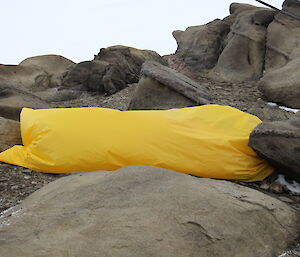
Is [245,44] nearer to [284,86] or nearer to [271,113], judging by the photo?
[284,86]

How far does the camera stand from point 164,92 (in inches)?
211

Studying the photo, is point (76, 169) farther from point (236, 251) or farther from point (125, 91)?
point (125, 91)

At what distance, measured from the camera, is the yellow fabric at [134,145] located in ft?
11.3

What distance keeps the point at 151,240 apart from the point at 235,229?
475 millimetres

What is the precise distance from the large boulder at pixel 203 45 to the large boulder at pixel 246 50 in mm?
444

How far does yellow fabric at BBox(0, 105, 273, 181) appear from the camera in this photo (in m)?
3.44

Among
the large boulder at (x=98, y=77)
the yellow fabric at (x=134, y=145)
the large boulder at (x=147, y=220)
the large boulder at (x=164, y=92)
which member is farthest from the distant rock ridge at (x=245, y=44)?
the large boulder at (x=147, y=220)

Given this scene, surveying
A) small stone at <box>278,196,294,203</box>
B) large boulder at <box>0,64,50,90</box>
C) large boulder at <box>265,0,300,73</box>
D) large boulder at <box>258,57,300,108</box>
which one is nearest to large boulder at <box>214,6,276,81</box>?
large boulder at <box>265,0,300,73</box>

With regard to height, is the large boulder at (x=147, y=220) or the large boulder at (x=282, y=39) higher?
the large boulder at (x=282, y=39)

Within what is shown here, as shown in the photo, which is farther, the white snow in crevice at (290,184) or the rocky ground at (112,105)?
the white snow in crevice at (290,184)

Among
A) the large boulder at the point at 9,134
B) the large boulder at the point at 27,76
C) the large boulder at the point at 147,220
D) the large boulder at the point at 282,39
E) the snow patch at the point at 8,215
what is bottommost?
the large boulder at the point at 27,76

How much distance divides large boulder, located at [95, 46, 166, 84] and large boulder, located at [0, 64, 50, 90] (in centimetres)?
160

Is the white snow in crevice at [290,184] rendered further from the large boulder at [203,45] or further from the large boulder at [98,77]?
the large boulder at [203,45]

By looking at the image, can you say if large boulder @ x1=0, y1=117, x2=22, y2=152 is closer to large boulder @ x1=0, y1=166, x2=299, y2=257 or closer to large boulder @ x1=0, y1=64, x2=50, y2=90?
large boulder @ x1=0, y1=166, x2=299, y2=257
